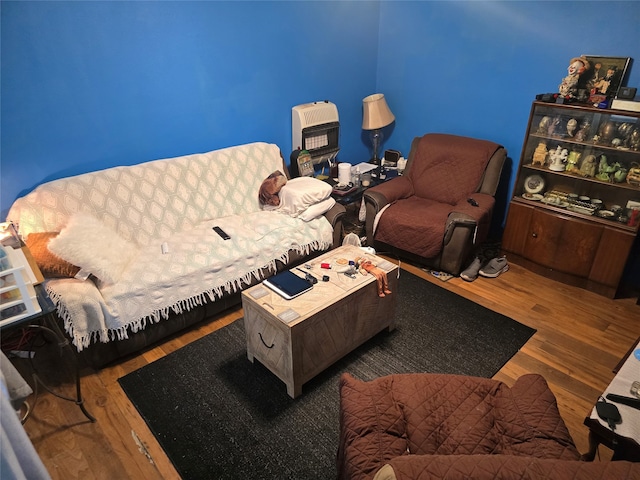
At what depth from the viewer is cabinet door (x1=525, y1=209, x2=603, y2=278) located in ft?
9.36

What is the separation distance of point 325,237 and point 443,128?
5.43 feet

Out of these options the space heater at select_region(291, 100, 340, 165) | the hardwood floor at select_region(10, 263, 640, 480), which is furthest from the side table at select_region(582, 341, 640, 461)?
the space heater at select_region(291, 100, 340, 165)

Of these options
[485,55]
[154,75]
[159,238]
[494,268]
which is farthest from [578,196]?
[154,75]

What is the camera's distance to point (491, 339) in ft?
8.25

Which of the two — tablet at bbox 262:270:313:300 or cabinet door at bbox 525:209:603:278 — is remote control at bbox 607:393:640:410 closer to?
tablet at bbox 262:270:313:300

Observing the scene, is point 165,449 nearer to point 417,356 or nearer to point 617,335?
point 417,356

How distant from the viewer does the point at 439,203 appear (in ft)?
11.2

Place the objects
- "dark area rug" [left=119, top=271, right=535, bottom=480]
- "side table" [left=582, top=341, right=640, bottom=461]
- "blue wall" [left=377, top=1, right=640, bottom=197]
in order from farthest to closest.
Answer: "blue wall" [left=377, top=1, right=640, bottom=197], "dark area rug" [left=119, top=271, right=535, bottom=480], "side table" [left=582, top=341, right=640, bottom=461]

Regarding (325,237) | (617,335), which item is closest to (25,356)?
(325,237)

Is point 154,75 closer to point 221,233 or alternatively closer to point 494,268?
point 221,233

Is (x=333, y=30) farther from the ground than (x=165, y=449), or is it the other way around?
(x=333, y=30)

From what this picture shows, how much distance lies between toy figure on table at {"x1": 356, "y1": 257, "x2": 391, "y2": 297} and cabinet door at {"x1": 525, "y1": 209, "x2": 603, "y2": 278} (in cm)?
148

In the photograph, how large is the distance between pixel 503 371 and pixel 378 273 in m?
0.88

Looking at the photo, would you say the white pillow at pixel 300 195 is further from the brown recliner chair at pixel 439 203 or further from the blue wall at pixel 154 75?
the blue wall at pixel 154 75
